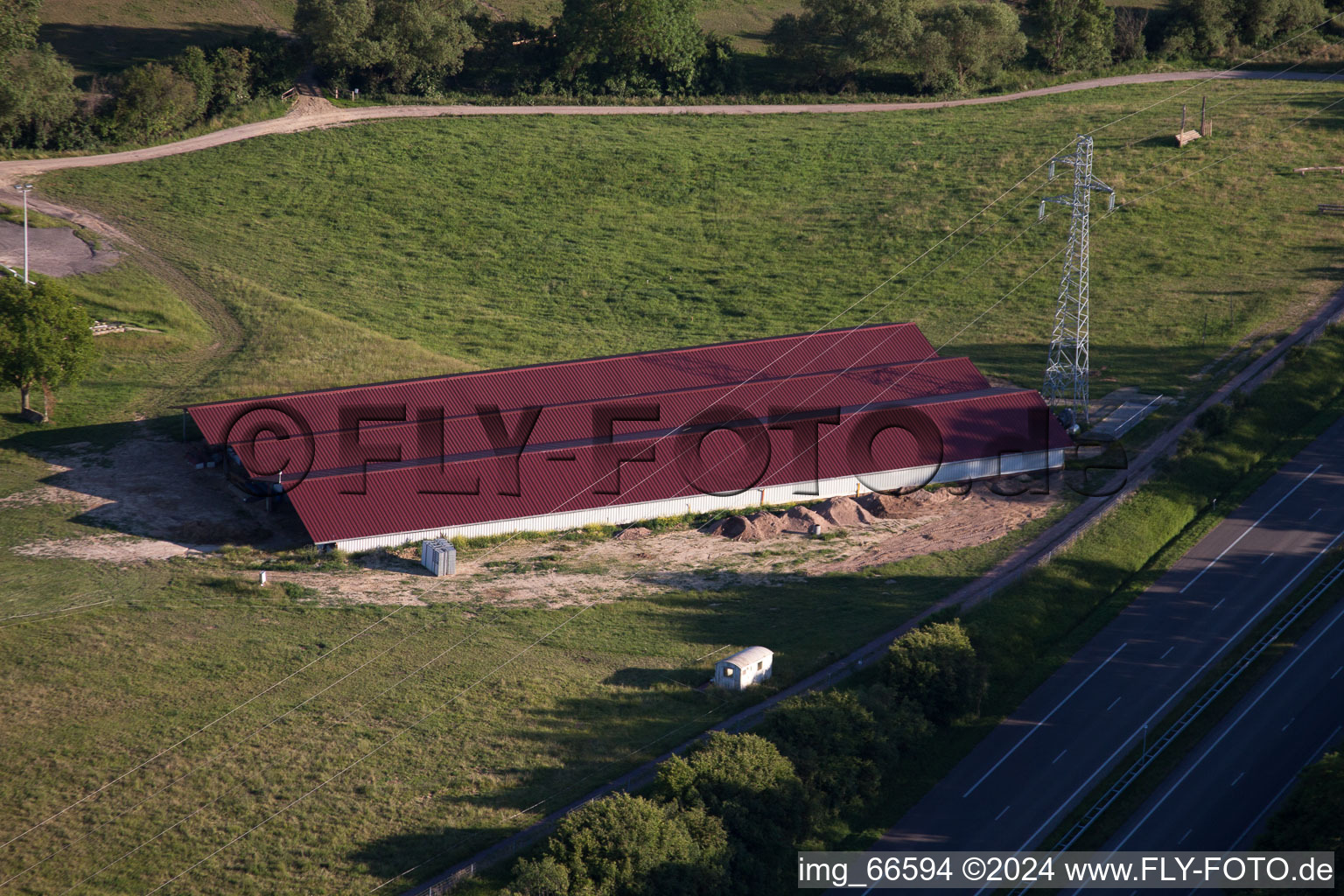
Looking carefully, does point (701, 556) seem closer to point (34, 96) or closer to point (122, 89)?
point (34, 96)

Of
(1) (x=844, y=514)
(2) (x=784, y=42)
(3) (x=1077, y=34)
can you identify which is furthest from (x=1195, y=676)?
(3) (x=1077, y=34)

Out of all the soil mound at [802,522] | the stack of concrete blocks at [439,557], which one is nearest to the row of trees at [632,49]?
the stack of concrete blocks at [439,557]

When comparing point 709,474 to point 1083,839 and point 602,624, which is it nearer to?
point 602,624

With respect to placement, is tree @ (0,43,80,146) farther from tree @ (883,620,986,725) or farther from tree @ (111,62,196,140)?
tree @ (883,620,986,725)

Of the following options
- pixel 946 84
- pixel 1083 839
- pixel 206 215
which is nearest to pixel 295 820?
pixel 1083 839

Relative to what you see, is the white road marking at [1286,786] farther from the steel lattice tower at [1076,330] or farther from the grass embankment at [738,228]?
the grass embankment at [738,228]

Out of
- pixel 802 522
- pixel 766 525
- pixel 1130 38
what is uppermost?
pixel 1130 38

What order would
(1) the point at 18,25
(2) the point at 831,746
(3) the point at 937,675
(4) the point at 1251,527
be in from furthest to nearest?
1. (1) the point at 18,25
2. (4) the point at 1251,527
3. (3) the point at 937,675
4. (2) the point at 831,746
